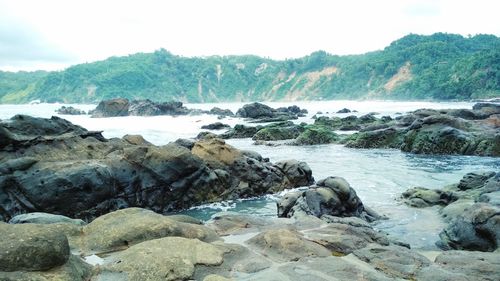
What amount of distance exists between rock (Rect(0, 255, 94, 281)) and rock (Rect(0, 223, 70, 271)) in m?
0.08

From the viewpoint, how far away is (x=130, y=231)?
7355 mm

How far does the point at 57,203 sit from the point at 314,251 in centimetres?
855

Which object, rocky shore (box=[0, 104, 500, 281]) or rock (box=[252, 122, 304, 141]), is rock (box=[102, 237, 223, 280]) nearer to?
rocky shore (box=[0, 104, 500, 281])

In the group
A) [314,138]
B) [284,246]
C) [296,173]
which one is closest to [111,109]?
[314,138]

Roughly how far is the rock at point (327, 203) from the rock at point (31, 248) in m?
7.86

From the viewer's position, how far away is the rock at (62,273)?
5020mm

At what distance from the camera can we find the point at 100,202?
43.7 feet

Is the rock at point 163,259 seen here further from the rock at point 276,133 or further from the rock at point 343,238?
the rock at point 276,133

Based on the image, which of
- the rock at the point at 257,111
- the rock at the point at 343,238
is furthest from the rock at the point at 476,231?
the rock at the point at 257,111

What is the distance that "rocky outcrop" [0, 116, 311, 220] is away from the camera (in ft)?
40.6

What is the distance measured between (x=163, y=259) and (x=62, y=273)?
1335 mm

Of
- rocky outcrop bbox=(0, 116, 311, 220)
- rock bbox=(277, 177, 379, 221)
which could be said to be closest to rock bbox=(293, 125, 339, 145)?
rocky outcrop bbox=(0, 116, 311, 220)

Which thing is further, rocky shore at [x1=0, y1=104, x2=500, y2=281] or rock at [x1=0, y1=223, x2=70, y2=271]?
rocky shore at [x1=0, y1=104, x2=500, y2=281]

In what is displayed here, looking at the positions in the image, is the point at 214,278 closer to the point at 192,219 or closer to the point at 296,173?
the point at 192,219
